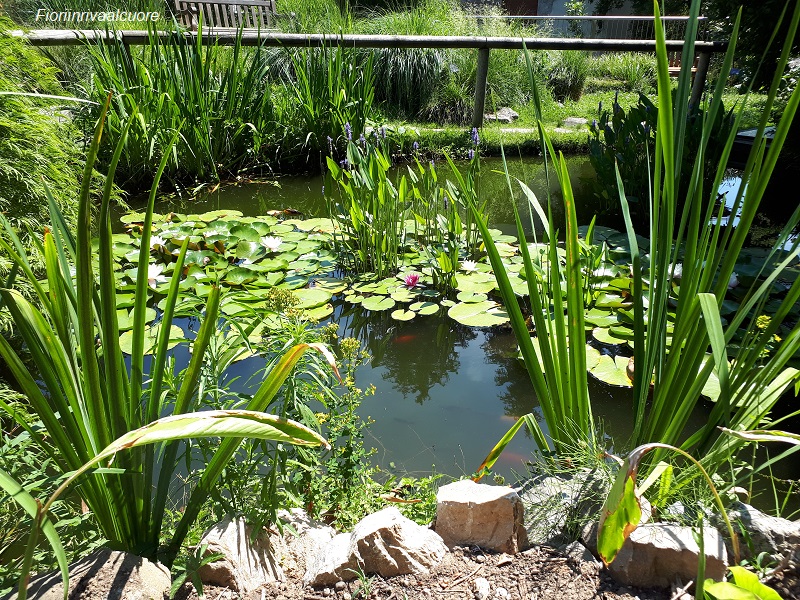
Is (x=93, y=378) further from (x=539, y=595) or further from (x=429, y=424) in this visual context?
(x=429, y=424)

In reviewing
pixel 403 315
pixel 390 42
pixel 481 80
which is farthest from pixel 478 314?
pixel 481 80

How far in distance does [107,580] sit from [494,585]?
0.64 m

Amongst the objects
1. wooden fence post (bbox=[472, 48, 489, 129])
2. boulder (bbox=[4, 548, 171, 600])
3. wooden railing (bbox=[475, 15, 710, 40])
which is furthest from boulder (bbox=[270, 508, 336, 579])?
wooden railing (bbox=[475, 15, 710, 40])

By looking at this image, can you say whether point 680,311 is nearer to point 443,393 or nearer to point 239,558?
point 239,558

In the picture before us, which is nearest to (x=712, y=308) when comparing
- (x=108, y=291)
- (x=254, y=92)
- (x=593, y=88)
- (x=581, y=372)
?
(x=581, y=372)

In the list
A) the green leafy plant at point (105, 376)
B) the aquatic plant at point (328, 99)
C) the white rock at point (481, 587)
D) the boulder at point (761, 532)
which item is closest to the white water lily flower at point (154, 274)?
the green leafy plant at point (105, 376)

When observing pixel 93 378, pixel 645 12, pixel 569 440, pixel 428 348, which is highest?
pixel 645 12

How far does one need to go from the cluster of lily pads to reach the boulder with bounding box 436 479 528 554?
3.31 feet

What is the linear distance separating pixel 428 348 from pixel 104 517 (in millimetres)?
1592

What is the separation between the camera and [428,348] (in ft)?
8.09

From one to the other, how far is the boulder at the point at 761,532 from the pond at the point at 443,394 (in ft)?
1.94

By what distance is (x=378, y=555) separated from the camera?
111 centimetres

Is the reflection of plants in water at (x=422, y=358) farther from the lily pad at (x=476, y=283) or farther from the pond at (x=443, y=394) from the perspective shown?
the lily pad at (x=476, y=283)

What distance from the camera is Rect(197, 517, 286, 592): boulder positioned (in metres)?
1.06
